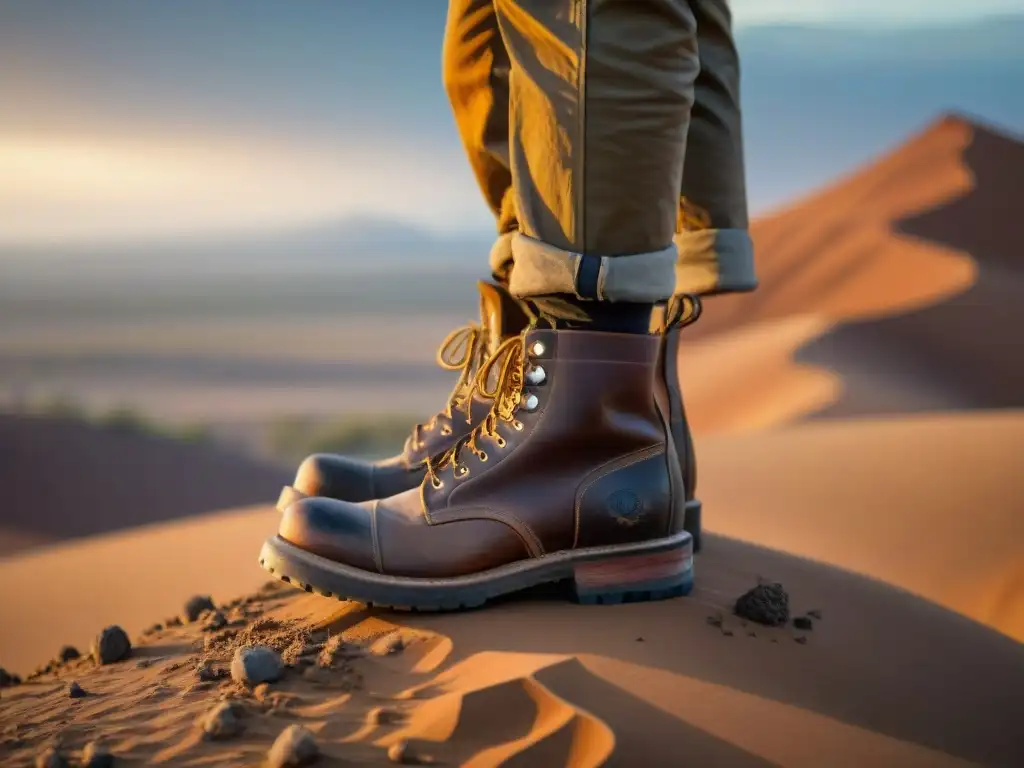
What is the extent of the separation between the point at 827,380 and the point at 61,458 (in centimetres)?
575

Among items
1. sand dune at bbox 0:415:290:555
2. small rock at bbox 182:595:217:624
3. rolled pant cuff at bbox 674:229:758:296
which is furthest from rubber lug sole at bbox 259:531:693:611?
sand dune at bbox 0:415:290:555

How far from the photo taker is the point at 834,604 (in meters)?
1.87

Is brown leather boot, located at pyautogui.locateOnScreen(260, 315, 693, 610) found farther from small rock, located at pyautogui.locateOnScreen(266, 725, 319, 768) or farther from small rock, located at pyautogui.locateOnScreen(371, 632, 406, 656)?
small rock, located at pyautogui.locateOnScreen(266, 725, 319, 768)

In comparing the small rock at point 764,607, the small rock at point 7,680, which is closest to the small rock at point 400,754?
the small rock at point 764,607

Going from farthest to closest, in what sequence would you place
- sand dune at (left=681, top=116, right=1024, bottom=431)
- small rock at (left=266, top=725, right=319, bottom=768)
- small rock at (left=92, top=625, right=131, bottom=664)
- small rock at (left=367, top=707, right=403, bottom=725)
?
sand dune at (left=681, top=116, right=1024, bottom=431) < small rock at (left=92, top=625, right=131, bottom=664) < small rock at (left=367, top=707, right=403, bottom=725) < small rock at (left=266, top=725, right=319, bottom=768)

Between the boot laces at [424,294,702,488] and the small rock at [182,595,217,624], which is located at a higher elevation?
the boot laces at [424,294,702,488]

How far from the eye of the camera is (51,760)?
1.22 m

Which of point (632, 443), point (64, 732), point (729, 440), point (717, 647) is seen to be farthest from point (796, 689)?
point (729, 440)

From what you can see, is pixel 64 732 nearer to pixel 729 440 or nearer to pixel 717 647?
pixel 717 647

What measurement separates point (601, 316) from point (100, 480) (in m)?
6.14

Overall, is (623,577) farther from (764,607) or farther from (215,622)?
(215,622)

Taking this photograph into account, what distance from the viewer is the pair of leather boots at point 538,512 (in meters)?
1.60

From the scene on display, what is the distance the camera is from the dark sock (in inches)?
63.9

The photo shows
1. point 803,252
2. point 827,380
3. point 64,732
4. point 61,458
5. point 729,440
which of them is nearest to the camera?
point 64,732
